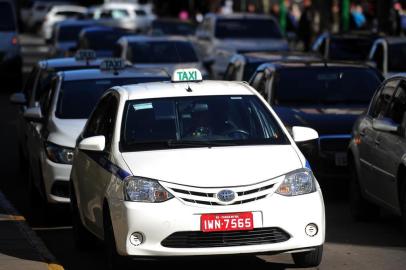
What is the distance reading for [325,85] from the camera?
15523 mm

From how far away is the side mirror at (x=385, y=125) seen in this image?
10.9m

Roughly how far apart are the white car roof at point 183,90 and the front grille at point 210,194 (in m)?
1.39

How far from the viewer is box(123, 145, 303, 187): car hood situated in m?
8.70

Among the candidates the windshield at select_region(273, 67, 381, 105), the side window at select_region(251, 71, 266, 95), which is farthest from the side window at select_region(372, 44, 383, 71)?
the windshield at select_region(273, 67, 381, 105)

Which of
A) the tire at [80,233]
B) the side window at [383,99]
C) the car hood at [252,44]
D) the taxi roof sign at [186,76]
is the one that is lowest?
the car hood at [252,44]

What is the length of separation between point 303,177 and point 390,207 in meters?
2.40

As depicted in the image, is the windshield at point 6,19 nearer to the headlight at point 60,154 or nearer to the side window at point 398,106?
the headlight at point 60,154

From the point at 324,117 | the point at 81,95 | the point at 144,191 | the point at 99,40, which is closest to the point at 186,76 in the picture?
the point at 144,191

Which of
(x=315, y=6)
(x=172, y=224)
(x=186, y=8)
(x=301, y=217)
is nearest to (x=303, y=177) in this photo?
(x=301, y=217)

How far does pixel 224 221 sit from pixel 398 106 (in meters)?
3.35

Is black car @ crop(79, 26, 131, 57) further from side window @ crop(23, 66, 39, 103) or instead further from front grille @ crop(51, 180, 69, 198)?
front grille @ crop(51, 180, 69, 198)

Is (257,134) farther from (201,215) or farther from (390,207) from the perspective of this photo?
(390,207)

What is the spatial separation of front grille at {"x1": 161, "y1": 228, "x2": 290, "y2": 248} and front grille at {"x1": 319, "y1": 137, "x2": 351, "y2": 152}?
5.07m

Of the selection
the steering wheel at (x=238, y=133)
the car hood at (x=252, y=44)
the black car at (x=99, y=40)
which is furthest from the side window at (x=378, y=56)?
the steering wheel at (x=238, y=133)
